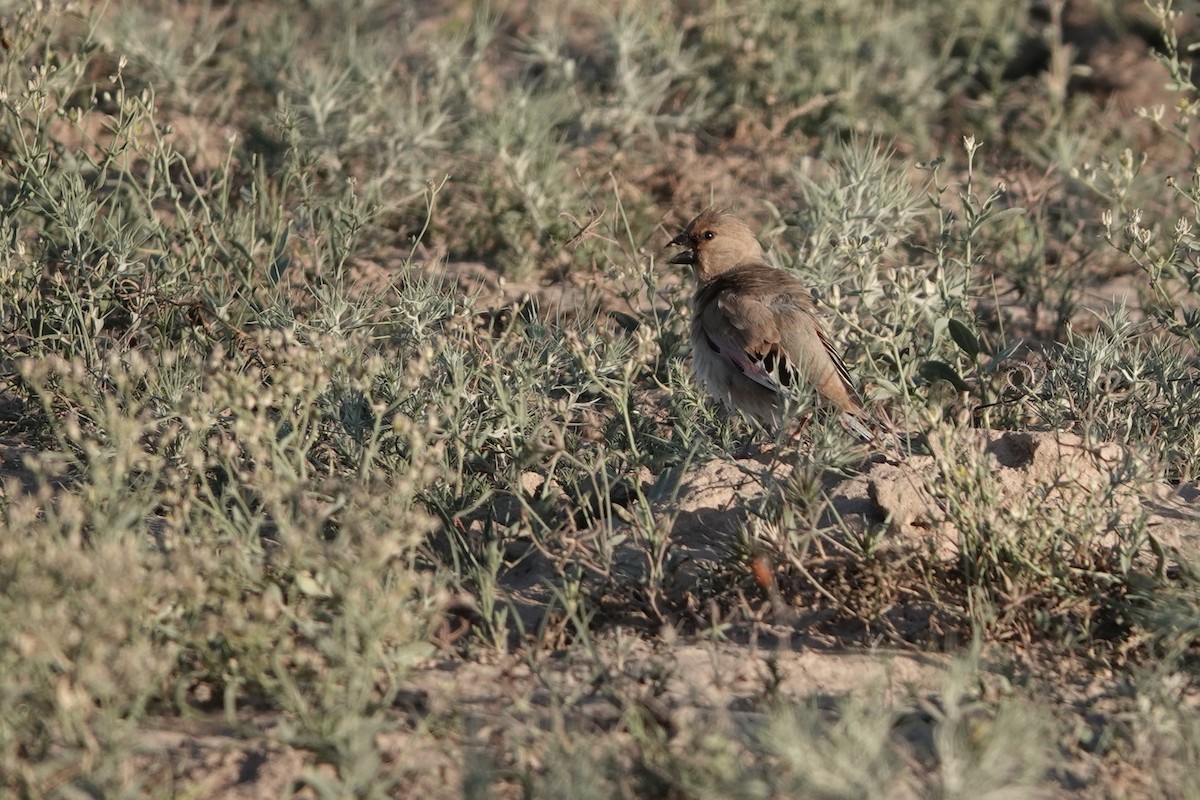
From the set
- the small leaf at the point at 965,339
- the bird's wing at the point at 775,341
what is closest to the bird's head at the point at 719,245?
the bird's wing at the point at 775,341

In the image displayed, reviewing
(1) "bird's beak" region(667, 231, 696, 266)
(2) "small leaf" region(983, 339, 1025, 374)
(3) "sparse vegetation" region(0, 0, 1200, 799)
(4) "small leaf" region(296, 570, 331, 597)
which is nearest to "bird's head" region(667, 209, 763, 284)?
(1) "bird's beak" region(667, 231, 696, 266)

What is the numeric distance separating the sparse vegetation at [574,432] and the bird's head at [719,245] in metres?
0.25

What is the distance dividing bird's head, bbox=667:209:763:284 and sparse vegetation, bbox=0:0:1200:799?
251 millimetres

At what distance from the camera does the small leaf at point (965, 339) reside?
5.33 m

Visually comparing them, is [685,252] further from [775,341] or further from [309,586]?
[309,586]

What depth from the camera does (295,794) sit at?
142 inches

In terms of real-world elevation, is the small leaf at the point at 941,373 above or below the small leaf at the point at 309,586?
below

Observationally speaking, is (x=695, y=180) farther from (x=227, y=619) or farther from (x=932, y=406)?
(x=227, y=619)

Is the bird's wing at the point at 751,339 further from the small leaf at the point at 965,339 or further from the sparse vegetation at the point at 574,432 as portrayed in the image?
the small leaf at the point at 965,339

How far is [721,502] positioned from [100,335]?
2.67m

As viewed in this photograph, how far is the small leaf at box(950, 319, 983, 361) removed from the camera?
5328 mm

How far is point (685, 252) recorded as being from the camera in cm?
670

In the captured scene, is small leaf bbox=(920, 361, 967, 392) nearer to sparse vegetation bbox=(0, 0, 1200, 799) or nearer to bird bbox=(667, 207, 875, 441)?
sparse vegetation bbox=(0, 0, 1200, 799)

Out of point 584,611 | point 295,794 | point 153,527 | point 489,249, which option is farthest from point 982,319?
point 295,794
